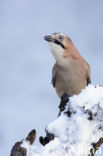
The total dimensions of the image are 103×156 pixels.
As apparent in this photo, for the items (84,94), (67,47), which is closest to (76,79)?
(67,47)

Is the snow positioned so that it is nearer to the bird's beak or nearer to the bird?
the bird's beak

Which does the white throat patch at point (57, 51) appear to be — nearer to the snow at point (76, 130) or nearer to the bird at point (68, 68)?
the bird at point (68, 68)

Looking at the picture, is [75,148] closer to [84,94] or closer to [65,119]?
[65,119]

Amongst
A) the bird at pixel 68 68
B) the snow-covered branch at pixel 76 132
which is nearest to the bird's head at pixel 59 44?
the bird at pixel 68 68

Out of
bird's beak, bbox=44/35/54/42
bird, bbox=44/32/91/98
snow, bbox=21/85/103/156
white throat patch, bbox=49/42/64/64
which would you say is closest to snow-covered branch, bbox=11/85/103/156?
snow, bbox=21/85/103/156

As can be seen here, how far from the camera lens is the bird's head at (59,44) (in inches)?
340

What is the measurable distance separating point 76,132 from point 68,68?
665cm

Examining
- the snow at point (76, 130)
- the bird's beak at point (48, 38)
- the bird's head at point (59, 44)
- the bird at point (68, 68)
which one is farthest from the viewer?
the bird at point (68, 68)

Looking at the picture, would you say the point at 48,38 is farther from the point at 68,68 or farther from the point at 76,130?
the point at 76,130

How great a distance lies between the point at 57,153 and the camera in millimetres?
2445

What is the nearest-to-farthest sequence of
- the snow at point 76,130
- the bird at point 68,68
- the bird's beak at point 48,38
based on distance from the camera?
the snow at point 76,130
the bird's beak at point 48,38
the bird at point 68,68

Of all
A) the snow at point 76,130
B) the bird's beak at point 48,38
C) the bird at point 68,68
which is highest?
the bird's beak at point 48,38

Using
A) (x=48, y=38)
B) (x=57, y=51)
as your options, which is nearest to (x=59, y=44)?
(x=57, y=51)

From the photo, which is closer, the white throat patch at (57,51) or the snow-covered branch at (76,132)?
the snow-covered branch at (76,132)
